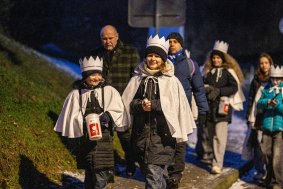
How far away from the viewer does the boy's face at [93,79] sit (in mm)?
5383

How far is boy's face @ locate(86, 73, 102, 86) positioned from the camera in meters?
5.38

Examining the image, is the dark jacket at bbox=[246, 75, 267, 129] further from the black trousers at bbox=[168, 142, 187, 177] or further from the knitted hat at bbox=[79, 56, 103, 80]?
the knitted hat at bbox=[79, 56, 103, 80]

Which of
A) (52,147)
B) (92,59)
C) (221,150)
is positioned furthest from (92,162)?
(221,150)

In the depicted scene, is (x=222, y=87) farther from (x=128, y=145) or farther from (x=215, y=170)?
(x=128, y=145)

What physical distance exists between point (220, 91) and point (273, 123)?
3.27 feet

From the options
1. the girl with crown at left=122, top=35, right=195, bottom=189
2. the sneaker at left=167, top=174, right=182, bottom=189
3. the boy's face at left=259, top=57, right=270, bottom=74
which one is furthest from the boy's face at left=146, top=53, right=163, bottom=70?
the boy's face at left=259, top=57, right=270, bottom=74

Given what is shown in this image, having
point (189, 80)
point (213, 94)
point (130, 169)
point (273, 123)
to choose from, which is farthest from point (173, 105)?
point (213, 94)

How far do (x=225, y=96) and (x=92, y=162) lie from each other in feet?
9.75

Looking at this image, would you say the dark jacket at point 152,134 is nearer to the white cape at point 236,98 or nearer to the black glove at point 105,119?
the black glove at point 105,119

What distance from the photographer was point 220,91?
7633mm

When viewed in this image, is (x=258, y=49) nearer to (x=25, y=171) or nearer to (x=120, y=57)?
(x=120, y=57)

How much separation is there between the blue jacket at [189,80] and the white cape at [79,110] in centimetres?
130

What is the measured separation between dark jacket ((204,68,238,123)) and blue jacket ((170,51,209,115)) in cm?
92

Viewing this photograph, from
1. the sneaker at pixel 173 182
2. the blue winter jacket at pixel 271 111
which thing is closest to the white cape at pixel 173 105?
the sneaker at pixel 173 182
